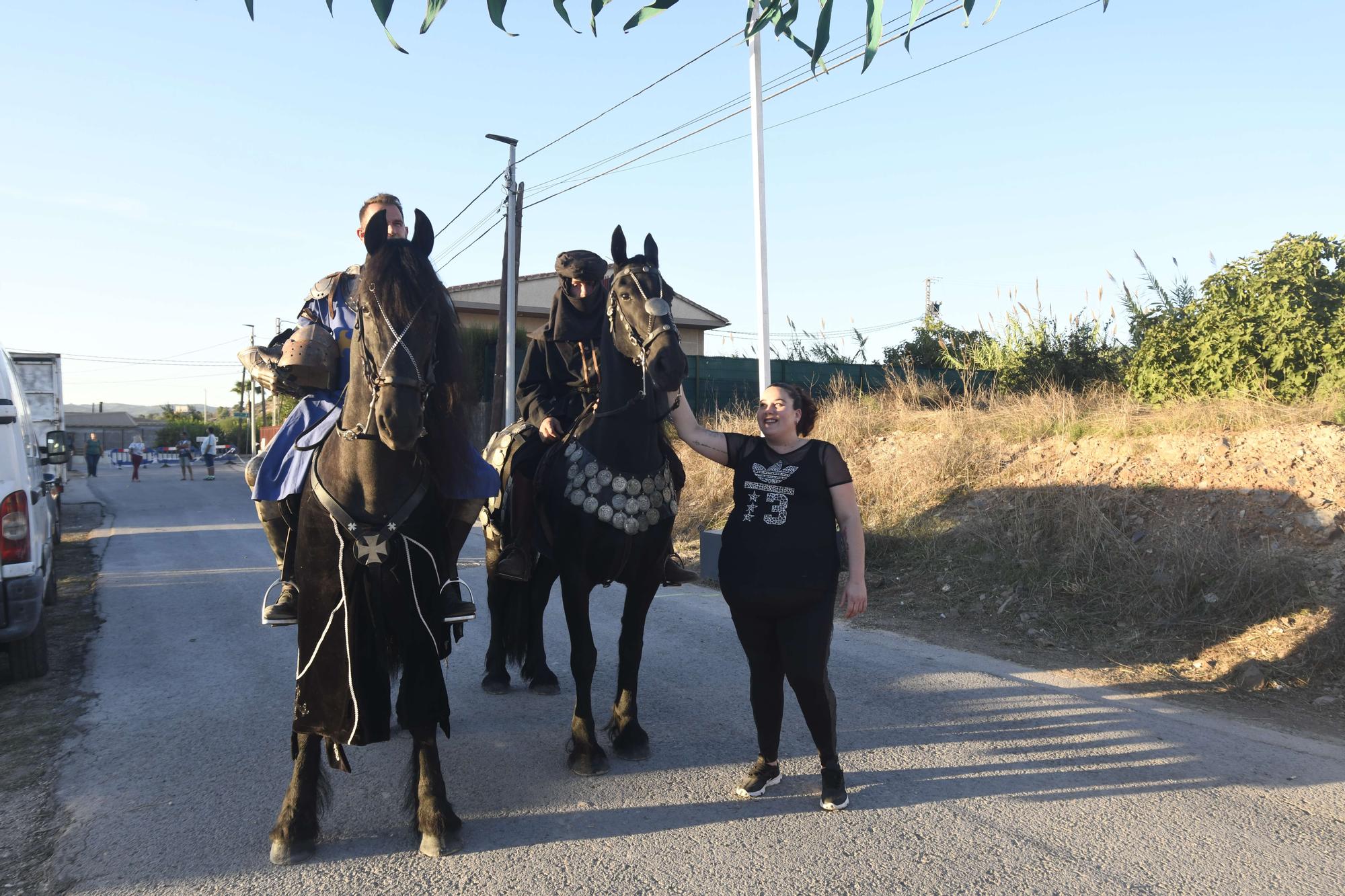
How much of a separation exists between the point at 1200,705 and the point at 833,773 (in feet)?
10.3

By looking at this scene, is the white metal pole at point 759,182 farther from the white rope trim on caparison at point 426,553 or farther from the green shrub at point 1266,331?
the white rope trim on caparison at point 426,553

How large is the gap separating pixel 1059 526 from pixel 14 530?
8.50 m

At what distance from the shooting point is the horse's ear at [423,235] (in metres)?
3.41

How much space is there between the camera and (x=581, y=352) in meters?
5.12

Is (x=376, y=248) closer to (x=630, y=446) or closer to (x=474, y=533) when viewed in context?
(x=630, y=446)

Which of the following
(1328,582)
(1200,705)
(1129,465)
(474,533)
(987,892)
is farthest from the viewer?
(474,533)

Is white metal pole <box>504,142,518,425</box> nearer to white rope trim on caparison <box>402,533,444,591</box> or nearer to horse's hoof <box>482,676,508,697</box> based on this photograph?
horse's hoof <box>482,676,508,697</box>

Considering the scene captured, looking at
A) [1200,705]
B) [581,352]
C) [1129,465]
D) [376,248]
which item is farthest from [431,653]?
[1129,465]

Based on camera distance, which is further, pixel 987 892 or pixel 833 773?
pixel 833 773

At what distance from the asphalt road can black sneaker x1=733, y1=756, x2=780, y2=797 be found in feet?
0.20

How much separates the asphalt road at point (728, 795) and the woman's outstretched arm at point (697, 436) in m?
1.60

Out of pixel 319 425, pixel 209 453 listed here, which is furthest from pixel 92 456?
pixel 319 425

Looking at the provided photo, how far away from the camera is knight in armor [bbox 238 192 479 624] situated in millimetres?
3803

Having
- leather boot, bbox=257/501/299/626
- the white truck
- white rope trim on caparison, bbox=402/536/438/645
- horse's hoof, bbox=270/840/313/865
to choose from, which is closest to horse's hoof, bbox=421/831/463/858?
horse's hoof, bbox=270/840/313/865
